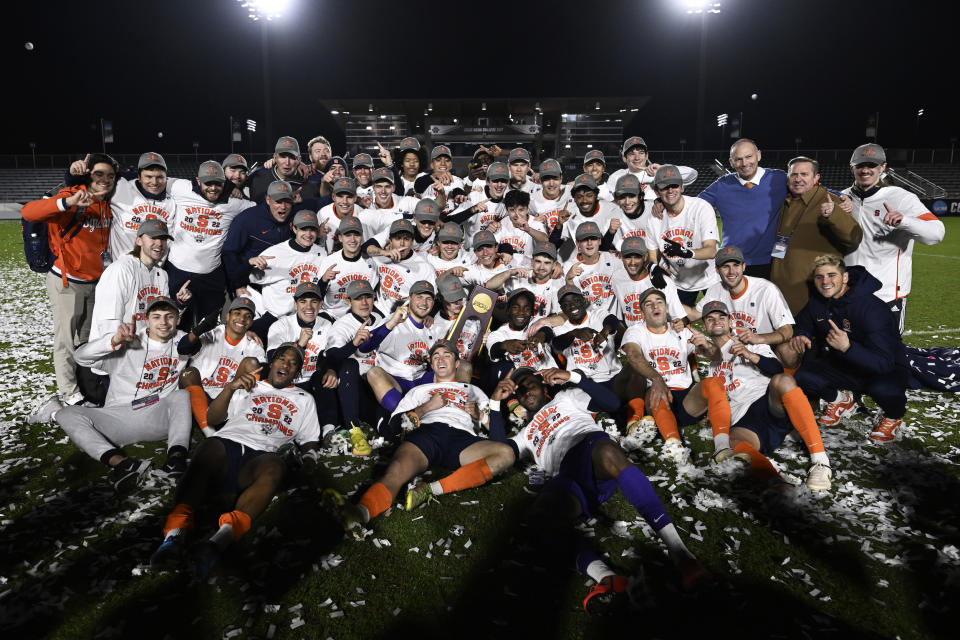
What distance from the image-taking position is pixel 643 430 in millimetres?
6016

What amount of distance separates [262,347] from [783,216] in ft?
22.6

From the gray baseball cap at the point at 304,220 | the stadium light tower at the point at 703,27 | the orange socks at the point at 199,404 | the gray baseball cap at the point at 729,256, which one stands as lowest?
the orange socks at the point at 199,404

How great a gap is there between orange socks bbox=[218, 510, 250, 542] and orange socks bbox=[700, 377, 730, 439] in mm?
4339

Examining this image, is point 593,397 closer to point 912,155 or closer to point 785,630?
point 785,630

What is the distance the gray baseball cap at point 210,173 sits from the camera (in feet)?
25.3

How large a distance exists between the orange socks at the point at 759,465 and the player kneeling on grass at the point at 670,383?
0.62 ft

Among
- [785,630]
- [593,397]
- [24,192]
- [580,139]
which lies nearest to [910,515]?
[785,630]

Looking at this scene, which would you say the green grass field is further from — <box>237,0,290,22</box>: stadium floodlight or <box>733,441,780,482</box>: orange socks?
<box>237,0,290,22</box>: stadium floodlight

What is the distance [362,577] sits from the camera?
12.6ft

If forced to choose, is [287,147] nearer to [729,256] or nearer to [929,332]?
[729,256]

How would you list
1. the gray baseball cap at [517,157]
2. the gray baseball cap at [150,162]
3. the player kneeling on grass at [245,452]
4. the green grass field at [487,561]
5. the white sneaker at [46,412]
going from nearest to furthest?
the green grass field at [487,561] → the player kneeling on grass at [245,452] → the white sneaker at [46,412] → the gray baseball cap at [150,162] → the gray baseball cap at [517,157]

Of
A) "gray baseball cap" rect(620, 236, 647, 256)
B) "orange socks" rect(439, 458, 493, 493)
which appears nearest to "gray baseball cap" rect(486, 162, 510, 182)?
"gray baseball cap" rect(620, 236, 647, 256)

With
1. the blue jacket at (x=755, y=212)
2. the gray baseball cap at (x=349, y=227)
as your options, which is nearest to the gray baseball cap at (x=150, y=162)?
the gray baseball cap at (x=349, y=227)

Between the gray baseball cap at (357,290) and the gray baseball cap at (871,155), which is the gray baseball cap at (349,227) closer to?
the gray baseball cap at (357,290)
